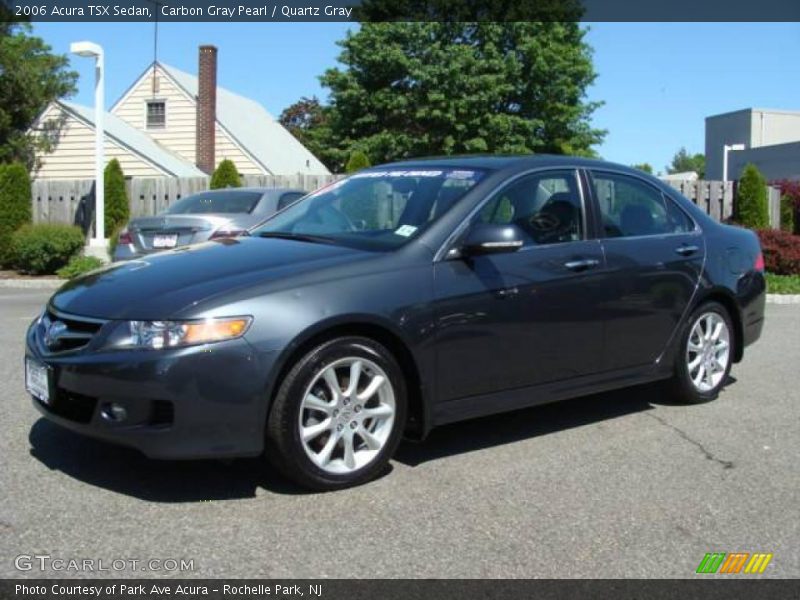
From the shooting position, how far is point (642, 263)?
566 centimetres

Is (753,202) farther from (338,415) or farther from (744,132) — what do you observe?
(744,132)

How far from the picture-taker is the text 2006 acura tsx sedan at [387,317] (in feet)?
13.1

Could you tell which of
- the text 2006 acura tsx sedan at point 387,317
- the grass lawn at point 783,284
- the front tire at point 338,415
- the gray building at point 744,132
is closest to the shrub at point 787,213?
the grass lawn at point 783,284

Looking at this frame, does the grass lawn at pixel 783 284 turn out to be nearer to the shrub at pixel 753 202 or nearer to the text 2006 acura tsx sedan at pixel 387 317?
the shrub at pixel 753 202

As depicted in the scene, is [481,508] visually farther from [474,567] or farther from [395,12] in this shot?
[395,12]

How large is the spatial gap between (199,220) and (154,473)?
20.8 feet

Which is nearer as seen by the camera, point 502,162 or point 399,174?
point 502,162

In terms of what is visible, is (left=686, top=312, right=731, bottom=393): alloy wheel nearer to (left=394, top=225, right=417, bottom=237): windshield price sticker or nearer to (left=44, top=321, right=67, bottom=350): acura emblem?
(left=394, top=225, right=417, bottom=237): windshield price sticker

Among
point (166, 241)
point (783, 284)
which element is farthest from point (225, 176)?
point (783, 284)

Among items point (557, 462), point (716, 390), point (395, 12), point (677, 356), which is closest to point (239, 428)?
point (557, 462)

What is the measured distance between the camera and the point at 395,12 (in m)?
35.8

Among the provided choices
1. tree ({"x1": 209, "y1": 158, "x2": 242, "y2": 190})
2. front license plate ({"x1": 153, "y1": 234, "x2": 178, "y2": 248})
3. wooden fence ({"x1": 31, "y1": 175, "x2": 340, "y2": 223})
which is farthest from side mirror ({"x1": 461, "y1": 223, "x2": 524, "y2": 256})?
wooden fence ({"x1": 31, "y1": 175, "x2": 340, "y2": 223})

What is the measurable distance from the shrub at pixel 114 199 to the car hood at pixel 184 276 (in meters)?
15.1
